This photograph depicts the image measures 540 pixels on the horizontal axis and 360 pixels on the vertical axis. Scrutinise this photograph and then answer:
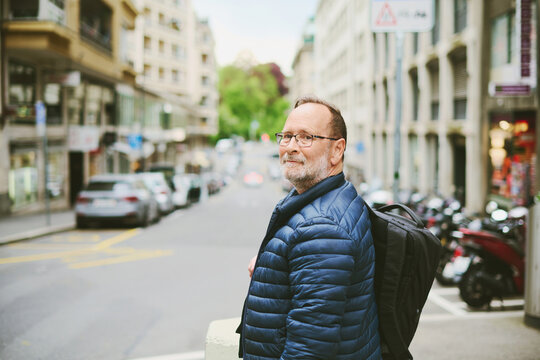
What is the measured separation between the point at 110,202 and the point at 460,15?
1394cm

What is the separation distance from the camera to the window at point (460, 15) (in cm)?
1966

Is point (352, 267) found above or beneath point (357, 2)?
beneath

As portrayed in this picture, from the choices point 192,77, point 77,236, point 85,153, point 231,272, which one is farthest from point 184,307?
point 192,77

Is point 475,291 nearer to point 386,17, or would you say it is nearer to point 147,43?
point 386,17

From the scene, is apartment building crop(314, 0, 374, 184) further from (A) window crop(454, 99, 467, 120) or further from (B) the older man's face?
(B) the older man's face

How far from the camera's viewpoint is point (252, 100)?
115625 mm

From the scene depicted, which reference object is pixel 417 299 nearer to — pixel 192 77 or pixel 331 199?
pixel 331 199

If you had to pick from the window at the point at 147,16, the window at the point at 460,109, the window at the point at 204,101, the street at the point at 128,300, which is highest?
the window at the point at 147,16

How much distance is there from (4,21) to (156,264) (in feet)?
40.6

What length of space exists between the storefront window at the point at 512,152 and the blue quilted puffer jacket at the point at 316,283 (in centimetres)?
1188

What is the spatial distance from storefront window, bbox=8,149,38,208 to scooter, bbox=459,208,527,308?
16.7m

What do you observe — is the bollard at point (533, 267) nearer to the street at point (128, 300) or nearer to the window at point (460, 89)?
the street at point (128, 300)

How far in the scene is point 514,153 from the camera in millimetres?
15250

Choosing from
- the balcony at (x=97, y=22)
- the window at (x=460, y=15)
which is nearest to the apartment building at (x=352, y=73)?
the window at (x=460, y=15)
